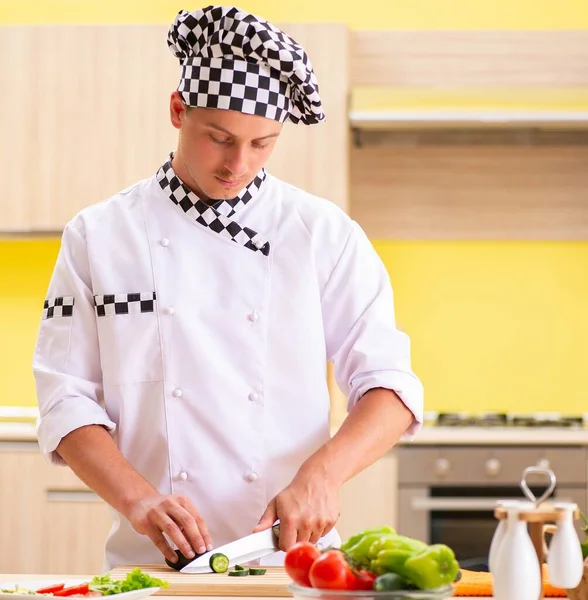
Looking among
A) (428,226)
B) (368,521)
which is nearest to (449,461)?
(368,521)

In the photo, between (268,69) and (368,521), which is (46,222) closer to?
(368,521)

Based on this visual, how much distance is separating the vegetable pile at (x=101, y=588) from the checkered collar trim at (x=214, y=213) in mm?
587

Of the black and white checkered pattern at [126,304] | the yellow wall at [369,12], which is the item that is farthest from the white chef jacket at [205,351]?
the yellow wall at [369,12]

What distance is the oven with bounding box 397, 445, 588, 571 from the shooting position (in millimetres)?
3023

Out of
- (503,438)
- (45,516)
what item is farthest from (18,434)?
(503,438)

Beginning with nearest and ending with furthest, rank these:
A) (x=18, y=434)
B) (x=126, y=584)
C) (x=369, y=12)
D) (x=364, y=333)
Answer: (x=126, y=584)
(x=364, y=333)
(x=18, y=434)
(x=369, y=12)

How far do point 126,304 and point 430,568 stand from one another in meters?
0.72

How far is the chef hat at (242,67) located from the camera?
1496 mm

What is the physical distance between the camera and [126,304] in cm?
159

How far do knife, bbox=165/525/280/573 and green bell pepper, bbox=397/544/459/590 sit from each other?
36cm

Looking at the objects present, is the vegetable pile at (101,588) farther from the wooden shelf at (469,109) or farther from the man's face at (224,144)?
the wooden shelf at (469,109)

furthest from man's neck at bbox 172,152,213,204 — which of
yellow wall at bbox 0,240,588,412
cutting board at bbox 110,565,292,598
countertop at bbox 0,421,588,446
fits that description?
yellow wall at bbox 0,240,588,412

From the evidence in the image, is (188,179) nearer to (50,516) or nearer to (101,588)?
(101,588)

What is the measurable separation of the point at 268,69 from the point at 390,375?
0.49 meters
